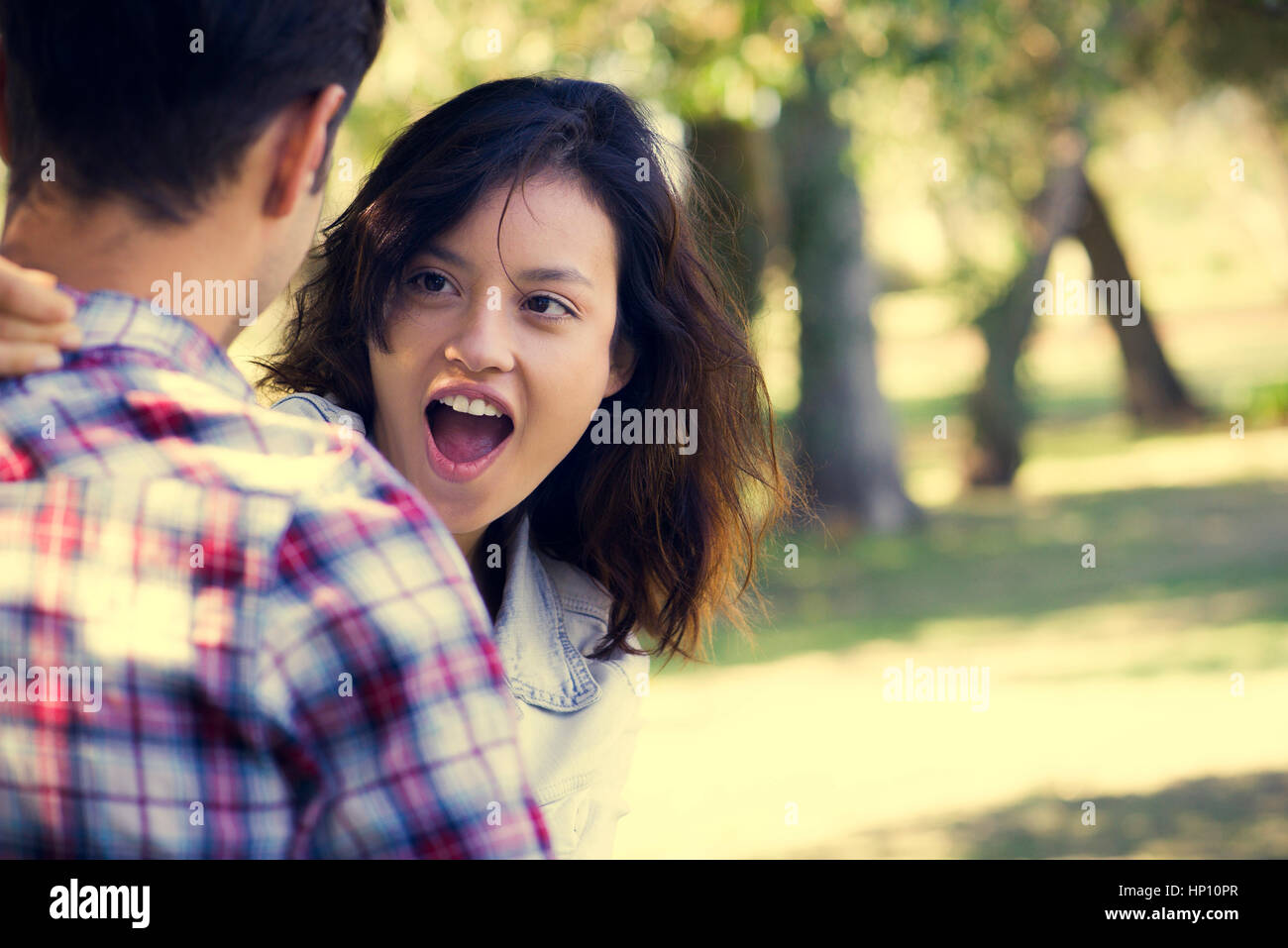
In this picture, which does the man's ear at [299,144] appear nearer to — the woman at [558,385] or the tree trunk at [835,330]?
the woman at [558,385]

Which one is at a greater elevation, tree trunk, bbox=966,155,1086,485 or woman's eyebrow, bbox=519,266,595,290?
tree trunk, bbox=966,155,1086,485

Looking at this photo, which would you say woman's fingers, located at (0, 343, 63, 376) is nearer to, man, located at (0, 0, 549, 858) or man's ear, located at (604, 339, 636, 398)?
man, located at (0, 0, 549, 858)

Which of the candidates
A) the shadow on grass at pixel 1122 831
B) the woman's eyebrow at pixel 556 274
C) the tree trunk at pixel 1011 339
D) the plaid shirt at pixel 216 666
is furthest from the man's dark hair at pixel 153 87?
the tree trunk at pixel 1011 339

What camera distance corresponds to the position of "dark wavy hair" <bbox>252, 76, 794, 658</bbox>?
8.11 ft

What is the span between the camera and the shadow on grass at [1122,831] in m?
6.07

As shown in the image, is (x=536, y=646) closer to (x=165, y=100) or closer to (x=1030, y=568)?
(x=165, y=100)

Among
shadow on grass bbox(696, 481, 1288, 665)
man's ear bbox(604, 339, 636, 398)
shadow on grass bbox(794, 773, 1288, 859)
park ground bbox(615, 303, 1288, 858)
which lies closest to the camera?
man's ear bbox(604, 339, 636, 398)

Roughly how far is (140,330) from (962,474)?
56.2ft

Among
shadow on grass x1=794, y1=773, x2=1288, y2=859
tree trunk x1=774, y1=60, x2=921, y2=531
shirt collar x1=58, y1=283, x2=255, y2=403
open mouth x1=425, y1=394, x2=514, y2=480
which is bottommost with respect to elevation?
shadow on grass x1=794, y1=773, x2=1288, y2=859

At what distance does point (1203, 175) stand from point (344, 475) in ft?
149

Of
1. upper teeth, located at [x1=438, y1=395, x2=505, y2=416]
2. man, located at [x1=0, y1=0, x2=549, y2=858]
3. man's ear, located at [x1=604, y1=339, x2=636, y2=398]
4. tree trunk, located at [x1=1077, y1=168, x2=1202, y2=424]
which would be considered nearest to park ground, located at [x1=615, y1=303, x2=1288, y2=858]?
man's ear, located at [x1=604, y1=339, x2=636, y2=398]

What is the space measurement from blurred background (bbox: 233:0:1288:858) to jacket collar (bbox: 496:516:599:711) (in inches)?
36.1

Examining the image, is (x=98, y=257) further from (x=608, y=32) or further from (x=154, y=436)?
(x=608, y=32)

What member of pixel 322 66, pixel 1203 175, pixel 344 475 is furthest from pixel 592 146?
pixel 1203 175
